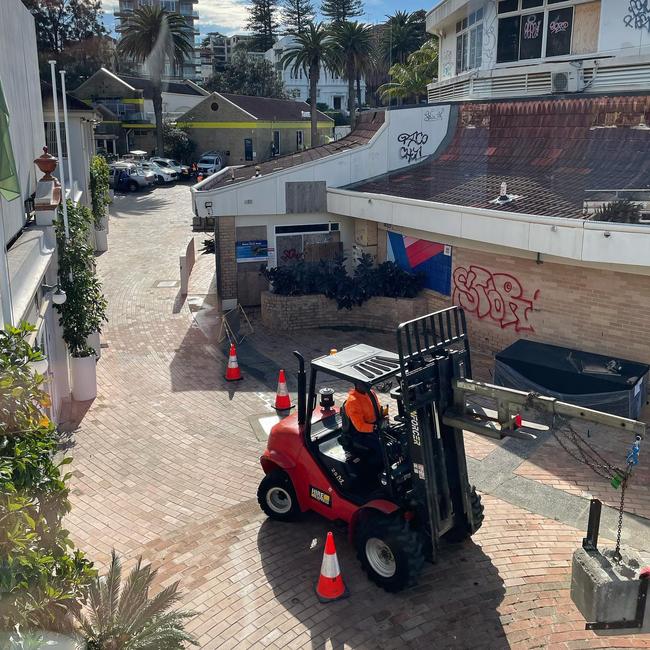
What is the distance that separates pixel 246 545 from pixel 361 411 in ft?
7.39

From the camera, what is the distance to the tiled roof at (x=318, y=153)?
18.5 m

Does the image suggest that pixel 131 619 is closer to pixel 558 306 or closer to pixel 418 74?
pixel 558 306

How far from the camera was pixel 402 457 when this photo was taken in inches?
291

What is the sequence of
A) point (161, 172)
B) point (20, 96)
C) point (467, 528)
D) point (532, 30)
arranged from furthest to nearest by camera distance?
point (161, 172), point (532, 30), point (20, 96), point (467, 528)

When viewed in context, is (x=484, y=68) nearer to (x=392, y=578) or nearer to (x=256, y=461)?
(x=256, y=461)

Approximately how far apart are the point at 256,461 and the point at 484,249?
271 inches

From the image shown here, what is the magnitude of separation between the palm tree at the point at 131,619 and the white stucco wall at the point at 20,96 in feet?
16.1

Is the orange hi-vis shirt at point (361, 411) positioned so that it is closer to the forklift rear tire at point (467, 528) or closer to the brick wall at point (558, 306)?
the forklift rear tire at point (467, 528)

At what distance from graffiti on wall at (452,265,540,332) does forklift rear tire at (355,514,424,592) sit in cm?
755

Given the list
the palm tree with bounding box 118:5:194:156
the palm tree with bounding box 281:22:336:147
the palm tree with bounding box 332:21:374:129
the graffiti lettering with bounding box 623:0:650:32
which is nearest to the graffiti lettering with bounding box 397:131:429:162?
the graffiti lettering with bounding box 623:0:650:32

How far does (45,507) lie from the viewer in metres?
4.66

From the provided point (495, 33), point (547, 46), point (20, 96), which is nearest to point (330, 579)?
point (20, 96)

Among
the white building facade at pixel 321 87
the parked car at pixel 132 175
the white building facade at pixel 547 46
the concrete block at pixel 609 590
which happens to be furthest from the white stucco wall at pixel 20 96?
the white building facade at pixel 321 87

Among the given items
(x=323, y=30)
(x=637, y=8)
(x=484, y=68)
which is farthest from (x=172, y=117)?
(x=637, y=8)
